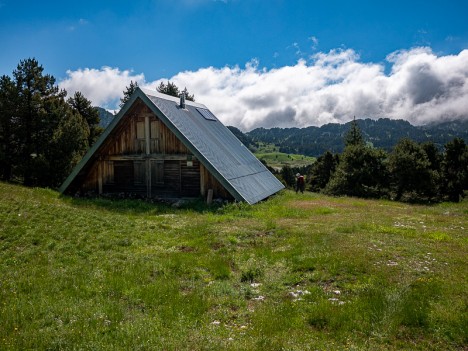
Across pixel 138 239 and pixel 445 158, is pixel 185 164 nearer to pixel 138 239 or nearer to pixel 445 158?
pixel 138 239

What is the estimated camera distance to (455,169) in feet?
162

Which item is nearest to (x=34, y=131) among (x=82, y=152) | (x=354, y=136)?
(x=82, y=152)

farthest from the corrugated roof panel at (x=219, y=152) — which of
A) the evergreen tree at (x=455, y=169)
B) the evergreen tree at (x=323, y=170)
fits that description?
the evergreen tree at (x=323, y=170)

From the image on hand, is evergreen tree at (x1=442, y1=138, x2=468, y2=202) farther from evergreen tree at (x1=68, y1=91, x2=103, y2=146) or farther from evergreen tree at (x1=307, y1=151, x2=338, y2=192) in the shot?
evergreen tree at (x1=68, y1=91, x2=103, y2=146)

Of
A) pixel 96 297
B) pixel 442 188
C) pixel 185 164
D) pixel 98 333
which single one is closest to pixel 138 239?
pixel 96 297

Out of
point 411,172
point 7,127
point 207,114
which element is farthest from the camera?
point 411,172

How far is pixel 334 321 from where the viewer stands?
282 inches

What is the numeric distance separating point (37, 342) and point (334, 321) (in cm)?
553

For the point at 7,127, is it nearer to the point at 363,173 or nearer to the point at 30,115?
the point at 30,115

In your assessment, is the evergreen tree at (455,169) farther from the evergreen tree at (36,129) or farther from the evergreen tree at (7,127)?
the evergreen tree at (7,127)

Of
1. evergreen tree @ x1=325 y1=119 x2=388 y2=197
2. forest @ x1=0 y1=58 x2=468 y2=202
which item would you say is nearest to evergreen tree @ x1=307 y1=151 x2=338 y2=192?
forest @ x1=0 y1=58 x2=468 y2=202

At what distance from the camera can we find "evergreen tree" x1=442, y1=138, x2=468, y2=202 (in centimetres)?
4856

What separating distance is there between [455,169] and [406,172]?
9770 mm

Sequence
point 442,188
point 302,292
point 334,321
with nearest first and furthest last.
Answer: point 334,321 < point 302,292 < point 442,188
